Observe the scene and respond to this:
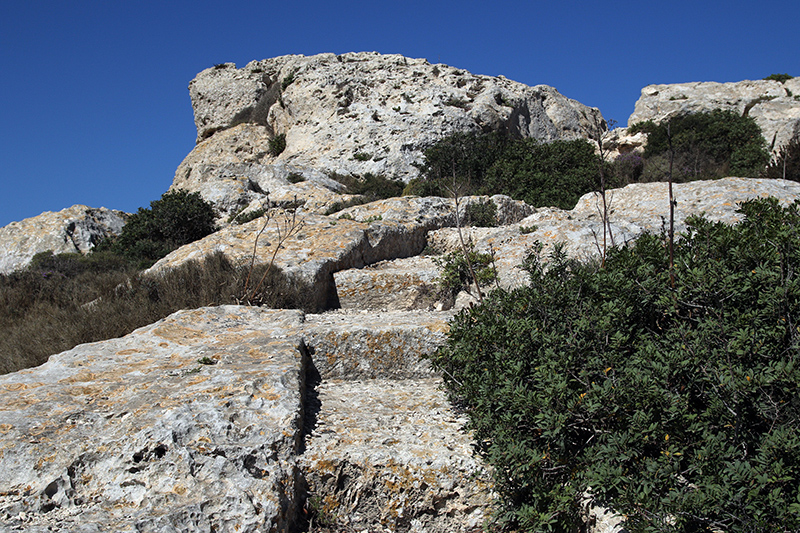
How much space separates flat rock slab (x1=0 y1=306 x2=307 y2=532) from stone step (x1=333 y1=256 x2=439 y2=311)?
10.4 feet

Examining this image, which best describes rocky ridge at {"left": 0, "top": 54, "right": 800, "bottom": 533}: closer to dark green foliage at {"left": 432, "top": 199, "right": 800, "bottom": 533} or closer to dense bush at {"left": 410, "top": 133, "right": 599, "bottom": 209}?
dark green foliage at {"left": 432, "top": 199, "right": 800, "bottom": 533}

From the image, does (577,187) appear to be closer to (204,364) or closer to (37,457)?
(204,364)

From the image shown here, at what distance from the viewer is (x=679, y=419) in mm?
2309

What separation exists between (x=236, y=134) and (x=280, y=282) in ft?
84.9

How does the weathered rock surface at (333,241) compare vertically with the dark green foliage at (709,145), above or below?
below

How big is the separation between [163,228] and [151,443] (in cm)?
1169

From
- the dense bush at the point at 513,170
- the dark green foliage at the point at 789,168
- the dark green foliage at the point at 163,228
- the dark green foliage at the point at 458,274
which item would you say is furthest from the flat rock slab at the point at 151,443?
the dark green foliage at the point at 789,168

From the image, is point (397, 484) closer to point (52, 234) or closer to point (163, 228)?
point (163, 228)

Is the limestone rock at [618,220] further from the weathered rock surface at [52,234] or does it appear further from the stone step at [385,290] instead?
the weathered rock surface at [52,234]

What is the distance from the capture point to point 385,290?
7070 mm

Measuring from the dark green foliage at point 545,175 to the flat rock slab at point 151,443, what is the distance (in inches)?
399

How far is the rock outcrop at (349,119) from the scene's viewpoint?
A: 20.2 m

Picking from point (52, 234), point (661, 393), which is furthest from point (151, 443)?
point (52, 234)

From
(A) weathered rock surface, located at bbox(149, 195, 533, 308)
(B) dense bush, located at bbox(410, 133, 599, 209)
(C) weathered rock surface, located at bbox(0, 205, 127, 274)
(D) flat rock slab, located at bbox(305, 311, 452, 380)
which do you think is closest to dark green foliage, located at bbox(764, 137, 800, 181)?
(B) dense bush, located at bbox(410, 133, 599, 209)
